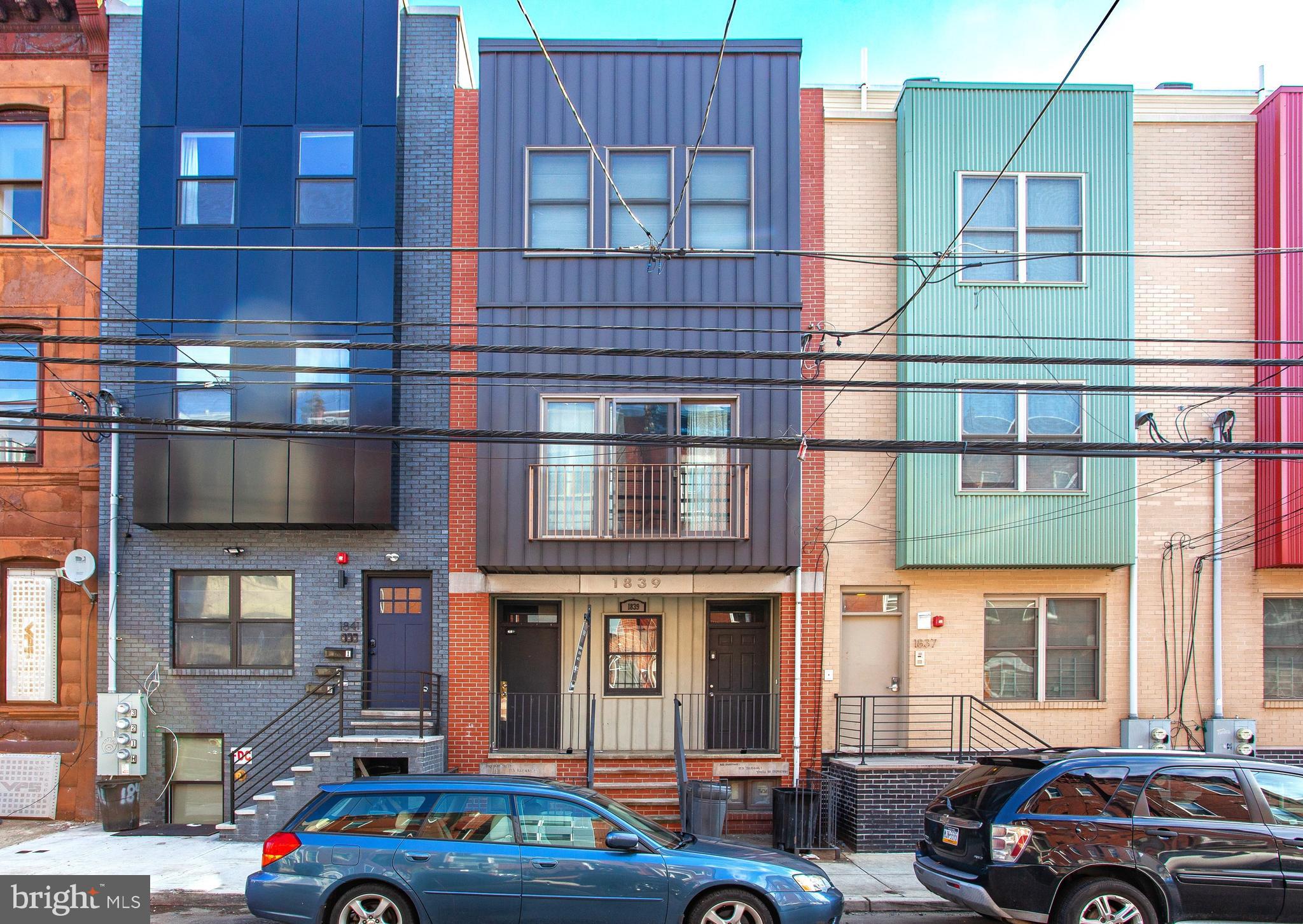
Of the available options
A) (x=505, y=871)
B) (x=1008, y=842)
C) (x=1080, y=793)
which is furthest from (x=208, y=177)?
(x=1080, y=793)

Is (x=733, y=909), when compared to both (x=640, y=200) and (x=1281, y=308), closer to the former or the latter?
(x=640, y=200)

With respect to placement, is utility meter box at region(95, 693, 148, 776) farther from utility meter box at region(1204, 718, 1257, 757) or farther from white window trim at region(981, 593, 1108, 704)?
utility meter box at region(1204, 718, 1257, 757)

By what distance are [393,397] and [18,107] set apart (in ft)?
23.3

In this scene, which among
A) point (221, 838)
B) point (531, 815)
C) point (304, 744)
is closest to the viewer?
point (531, 815)

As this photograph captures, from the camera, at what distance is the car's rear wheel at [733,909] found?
7.77 metres

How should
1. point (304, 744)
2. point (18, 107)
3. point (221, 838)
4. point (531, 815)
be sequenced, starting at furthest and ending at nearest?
point (18, 107) < point (304, 744) < point (221, 838) < point (531, 815)

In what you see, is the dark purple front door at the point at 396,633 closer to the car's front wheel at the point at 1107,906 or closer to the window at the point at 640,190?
the window at the point at 640,190

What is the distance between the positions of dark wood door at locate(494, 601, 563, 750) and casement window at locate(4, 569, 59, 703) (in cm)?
617

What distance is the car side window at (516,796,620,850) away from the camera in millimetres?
7961

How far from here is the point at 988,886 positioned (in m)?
8.11

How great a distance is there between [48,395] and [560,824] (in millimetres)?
10575

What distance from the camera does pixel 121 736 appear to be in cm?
1327

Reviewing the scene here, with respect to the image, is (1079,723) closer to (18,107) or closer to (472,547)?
(472,547)

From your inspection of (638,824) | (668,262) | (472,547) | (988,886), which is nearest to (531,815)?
(638,824)
